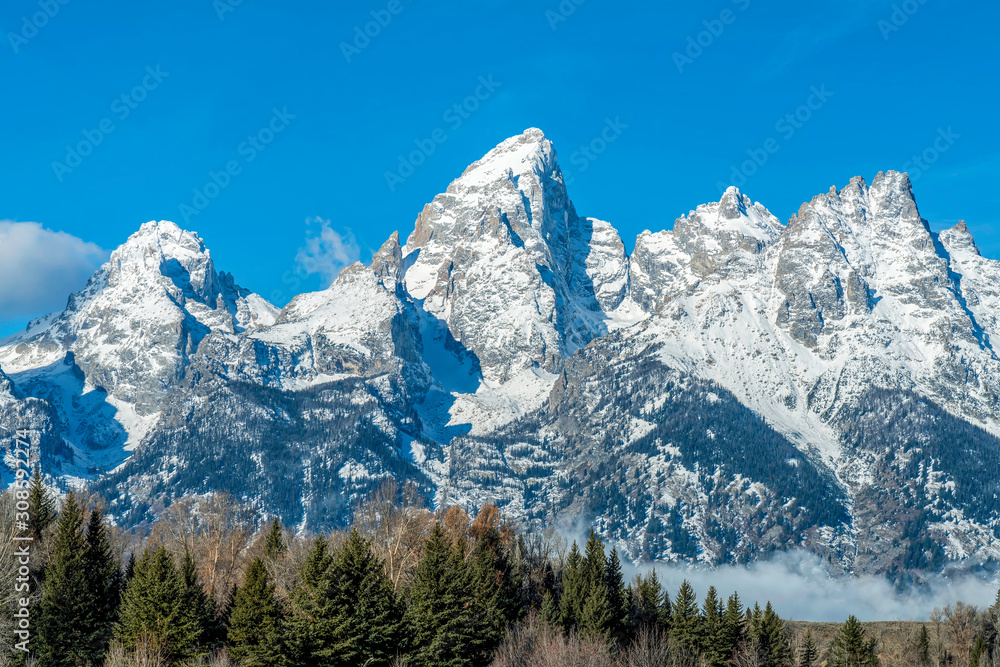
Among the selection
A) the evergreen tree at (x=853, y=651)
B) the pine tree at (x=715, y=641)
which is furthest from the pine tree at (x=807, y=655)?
the pine tree at (x=715, y=641)

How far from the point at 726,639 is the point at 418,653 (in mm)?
49690

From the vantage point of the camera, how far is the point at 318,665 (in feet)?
261

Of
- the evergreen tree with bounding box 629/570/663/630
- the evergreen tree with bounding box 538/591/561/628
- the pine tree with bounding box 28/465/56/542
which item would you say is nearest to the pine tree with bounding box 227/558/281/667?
the pine tree with bounding box 28/465/56/542

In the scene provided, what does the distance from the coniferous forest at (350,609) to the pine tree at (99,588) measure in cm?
14

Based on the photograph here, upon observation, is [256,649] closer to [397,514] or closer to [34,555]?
[34,555]

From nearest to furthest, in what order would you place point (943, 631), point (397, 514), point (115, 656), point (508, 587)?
point (115, 656), point (508, 587), point (397, 514), point (943, 631)

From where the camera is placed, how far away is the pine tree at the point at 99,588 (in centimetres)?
8531

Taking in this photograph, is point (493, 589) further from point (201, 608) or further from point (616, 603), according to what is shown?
point (201, 608)

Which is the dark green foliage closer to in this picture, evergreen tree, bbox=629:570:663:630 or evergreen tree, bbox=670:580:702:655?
evergreen tree, bbox=670:580:702:655

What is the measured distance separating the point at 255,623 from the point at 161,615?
784cm

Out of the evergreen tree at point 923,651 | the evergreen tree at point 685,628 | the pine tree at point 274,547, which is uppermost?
the pine tree at point 274,547

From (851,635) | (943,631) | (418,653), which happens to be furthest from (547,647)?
(943,631)

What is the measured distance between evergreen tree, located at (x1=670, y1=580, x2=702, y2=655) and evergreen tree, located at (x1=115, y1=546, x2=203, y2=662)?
58.7 meters

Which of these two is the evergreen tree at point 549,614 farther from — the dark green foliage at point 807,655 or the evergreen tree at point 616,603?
the dark green foliage at point 807,655
